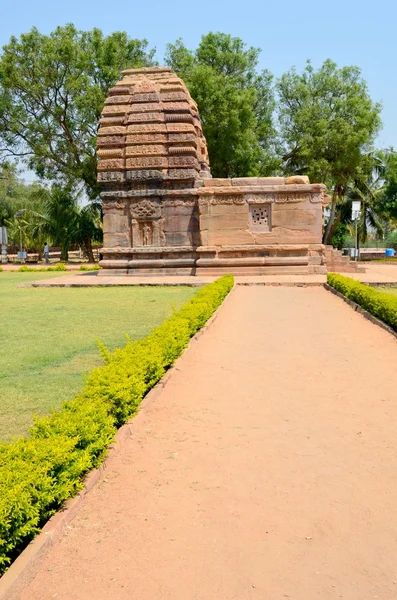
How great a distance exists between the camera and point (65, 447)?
9.74ft

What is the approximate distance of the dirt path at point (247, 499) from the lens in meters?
2.37

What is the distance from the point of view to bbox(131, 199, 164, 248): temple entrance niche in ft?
58.5

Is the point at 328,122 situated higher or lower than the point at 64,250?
higher

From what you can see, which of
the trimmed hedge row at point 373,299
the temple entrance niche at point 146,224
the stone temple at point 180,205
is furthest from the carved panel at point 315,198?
the trimmed hedge row at point 373,299

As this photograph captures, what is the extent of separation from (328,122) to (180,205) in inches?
638

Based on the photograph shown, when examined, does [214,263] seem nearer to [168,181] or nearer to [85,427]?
[168,181]

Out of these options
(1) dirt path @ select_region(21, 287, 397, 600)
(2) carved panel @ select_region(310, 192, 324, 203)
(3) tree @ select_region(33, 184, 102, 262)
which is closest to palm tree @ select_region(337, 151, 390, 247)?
(3) tree @ select_region(33, 184, 102, 262)

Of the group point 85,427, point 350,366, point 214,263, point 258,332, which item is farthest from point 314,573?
point 214,263

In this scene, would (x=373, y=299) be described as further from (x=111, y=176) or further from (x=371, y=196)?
(x=371, y=196)

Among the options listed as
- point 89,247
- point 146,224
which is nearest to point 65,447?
point 146,224

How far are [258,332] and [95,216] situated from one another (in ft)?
82.1

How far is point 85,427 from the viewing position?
332 centimetres

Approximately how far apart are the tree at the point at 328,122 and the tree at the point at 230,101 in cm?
119

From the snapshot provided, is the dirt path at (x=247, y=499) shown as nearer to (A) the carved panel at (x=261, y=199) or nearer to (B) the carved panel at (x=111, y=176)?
(A) the carved panel at (x=261, y=199)
